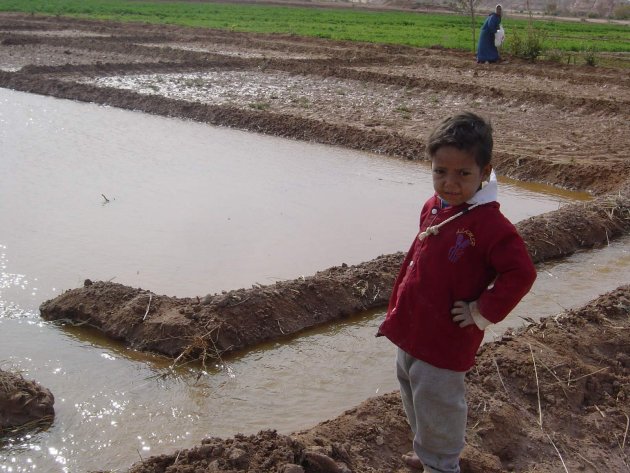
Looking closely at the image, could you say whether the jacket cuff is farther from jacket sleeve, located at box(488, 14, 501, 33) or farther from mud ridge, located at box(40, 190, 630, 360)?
jacket sleeve, located at box(488, 14, 501, 33)

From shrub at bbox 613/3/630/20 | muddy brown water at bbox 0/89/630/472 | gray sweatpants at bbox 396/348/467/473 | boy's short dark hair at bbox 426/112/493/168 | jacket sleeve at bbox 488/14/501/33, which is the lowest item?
muddy brown water at bbox 0/89/630/472

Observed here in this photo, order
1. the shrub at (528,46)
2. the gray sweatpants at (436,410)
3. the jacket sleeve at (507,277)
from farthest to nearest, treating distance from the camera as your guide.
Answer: the shrub at (528,46) < the gray sweatpants at (436,410) < the jacket sleeve at (507,277)

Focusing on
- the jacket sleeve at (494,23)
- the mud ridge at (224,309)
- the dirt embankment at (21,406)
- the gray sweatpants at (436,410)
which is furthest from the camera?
the jacket sleeve at (494,23)

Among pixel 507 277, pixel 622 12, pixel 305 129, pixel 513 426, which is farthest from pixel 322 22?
pixel 507 277

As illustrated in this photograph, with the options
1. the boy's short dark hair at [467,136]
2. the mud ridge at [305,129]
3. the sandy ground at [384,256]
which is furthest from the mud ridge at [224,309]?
the mud ridge at [305,129]

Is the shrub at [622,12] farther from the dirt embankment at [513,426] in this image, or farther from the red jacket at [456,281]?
the red jacket at [456,281]

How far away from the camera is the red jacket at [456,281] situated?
2717mm

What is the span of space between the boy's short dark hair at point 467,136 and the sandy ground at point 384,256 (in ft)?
4.53

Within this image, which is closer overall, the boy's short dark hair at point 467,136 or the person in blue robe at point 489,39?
the boy's short dark hair at point 467,136

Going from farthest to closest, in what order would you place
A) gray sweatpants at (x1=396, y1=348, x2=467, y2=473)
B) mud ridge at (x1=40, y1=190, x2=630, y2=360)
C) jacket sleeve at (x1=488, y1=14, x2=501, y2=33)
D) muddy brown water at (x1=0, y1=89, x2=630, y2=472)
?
jacket sleeve at (x1=488, y1=14, x2=501, y2=33) < mud ridge at (x1=40, y1=190, x2=630, y2=360) < muddy brown water at (x1=0, y1=89, x2=630, y2=472) < gray sweatpants at (x1=396, y1=348, x2=467, y2=473)

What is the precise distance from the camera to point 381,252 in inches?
267

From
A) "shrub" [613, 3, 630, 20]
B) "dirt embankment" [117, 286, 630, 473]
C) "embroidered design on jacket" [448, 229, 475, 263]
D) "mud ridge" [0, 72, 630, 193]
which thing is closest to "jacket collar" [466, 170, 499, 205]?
"embroidered design on jacket" [448, 229, 475, 263]

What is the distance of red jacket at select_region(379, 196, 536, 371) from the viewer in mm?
2717

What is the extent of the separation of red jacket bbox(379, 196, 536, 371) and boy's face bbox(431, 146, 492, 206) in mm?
75
